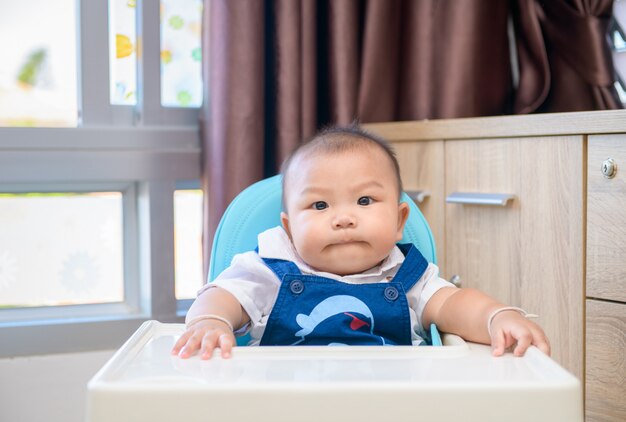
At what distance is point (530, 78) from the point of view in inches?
76.2

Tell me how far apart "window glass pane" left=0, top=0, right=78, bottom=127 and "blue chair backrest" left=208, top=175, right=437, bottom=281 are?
795 mm

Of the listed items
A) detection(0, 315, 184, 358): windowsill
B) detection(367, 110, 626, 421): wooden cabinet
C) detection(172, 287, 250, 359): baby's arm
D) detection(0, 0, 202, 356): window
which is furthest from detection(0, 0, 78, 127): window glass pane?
detection(172, 287, 250, 359): baby's arm

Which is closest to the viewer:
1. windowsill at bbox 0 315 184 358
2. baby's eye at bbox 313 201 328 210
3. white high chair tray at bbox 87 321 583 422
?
white high chair tray at bbox 87 321 583 422

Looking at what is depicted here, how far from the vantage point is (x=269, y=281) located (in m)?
1.13

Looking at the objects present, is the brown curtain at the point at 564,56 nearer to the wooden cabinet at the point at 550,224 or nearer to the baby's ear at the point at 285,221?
the wooden cabinet at the point at 550,224

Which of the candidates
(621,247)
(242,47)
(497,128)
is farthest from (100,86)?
(621,247)

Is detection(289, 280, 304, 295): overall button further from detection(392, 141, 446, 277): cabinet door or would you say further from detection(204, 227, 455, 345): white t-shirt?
detection(392, 141, 446, 277): cabinet door

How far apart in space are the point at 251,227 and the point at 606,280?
2.12 ft

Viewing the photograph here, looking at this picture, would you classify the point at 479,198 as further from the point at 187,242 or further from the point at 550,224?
the point at 187,242

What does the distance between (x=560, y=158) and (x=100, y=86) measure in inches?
44.3

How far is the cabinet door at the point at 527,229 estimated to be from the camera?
4.55 feet

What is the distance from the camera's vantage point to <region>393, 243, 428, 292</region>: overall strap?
3.70 feet

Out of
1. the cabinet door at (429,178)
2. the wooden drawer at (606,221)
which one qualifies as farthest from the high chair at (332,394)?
the cabinet door at (429,178)

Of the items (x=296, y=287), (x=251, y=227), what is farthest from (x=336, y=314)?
(x=251, y=227)
